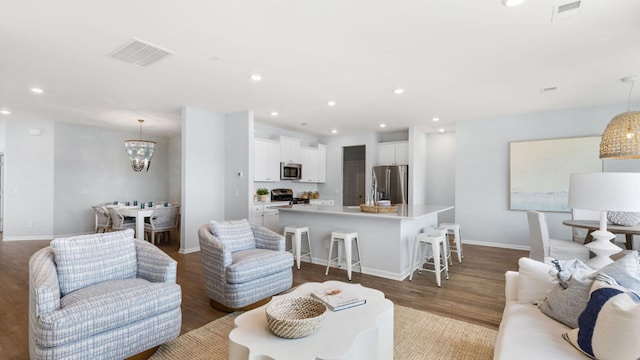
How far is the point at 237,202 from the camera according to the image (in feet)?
19.1

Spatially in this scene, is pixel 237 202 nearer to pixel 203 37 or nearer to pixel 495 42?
pixel 203 37

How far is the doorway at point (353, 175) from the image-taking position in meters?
8.08

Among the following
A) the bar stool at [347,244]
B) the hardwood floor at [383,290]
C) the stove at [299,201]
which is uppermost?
the stove at [299,201]

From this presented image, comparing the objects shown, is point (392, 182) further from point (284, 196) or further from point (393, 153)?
point (284, 196)

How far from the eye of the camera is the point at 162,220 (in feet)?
20.0

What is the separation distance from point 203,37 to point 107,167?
257 inches

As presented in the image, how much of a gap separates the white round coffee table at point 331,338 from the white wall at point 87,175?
24.9ft

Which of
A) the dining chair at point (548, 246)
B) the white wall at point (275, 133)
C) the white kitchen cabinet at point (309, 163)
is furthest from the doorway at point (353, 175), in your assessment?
the dining chair at point (548, 246)

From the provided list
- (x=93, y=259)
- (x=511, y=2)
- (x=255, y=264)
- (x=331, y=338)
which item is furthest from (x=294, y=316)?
(x=511, y=2)

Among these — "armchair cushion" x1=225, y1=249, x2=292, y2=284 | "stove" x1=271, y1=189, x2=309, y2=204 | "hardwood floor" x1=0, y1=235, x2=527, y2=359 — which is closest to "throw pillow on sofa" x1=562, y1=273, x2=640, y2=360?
"hardwood floor" x1=0, y1=235, x2=527, y2=359

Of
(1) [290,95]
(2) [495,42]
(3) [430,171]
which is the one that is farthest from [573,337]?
(3) [430,171]

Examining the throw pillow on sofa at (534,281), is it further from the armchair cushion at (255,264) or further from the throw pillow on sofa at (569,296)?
the armchair cushion at (255,264)

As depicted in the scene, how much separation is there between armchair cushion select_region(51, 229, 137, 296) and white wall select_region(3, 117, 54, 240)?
6211 mm

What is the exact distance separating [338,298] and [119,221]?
5.79 m
